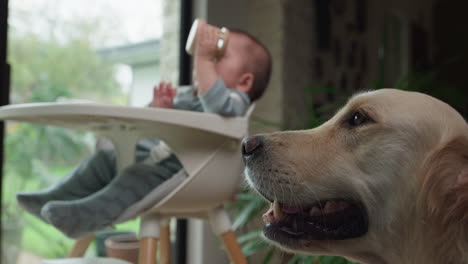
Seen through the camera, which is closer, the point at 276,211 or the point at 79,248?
the point at 276,211

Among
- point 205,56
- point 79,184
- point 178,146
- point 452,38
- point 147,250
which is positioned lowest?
point 147,250

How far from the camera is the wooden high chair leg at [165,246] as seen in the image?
134 cm

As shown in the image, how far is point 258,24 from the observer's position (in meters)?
2.49

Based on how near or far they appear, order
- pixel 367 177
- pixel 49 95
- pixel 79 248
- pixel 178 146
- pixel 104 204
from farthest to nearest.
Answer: pixel 49 95 → pixel 79 248 → pixel 178 146 → pixel 104 204 → pixel 367 177

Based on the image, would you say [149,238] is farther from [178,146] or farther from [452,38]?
[452,38]

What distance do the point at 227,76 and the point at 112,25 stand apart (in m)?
1.01

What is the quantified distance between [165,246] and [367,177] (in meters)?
0.77

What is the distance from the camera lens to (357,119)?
0.88m

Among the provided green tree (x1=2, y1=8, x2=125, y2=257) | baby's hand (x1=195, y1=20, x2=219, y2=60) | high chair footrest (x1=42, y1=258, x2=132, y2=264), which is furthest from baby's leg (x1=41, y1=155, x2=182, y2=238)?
green tree (x1=2, y1=8, x2=125, y2=257)

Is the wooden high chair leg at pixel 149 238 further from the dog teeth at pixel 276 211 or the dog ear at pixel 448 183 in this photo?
the dog ear at pixel 448 183

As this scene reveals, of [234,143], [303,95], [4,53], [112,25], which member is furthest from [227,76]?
[303,95]

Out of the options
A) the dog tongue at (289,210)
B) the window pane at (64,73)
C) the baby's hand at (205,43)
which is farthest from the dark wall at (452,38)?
the dog tongue at (289,210)

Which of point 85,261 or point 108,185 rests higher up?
point 108,185

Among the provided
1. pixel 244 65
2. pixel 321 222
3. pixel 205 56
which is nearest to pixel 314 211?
pixel 321 222
